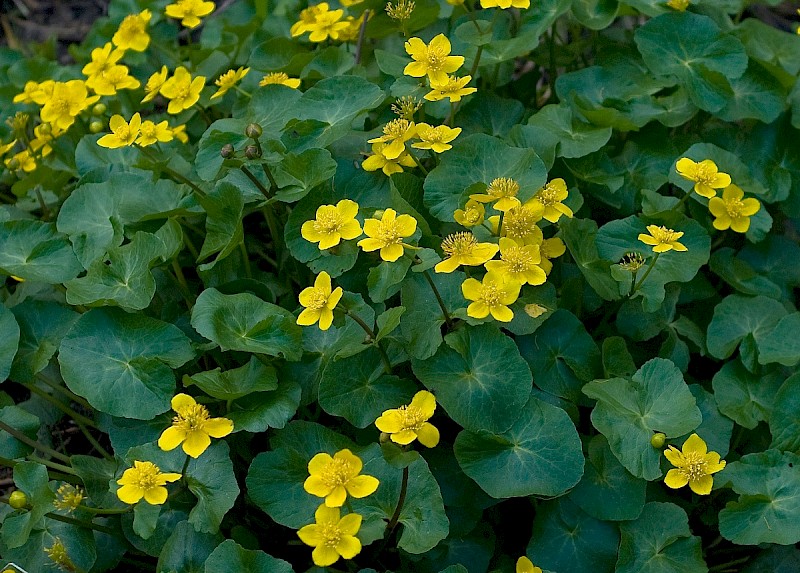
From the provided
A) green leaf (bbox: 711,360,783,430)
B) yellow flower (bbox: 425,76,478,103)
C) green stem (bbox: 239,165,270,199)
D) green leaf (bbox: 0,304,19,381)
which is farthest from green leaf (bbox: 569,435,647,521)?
green leaf (bbox: 0,304,19,381)

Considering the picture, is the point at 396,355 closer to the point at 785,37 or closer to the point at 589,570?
the point at 589,570

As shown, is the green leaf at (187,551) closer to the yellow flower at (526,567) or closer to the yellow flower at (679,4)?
the yellow flower at (526,567)

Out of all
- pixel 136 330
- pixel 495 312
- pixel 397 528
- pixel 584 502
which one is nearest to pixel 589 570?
pixel 584 502

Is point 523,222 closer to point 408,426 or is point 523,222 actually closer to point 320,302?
point 320,302

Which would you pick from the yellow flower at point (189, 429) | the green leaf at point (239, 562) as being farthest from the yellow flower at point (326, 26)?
the green leaf at point (239, 562)

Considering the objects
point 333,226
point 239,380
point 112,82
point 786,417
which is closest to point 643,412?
point 786,417
